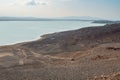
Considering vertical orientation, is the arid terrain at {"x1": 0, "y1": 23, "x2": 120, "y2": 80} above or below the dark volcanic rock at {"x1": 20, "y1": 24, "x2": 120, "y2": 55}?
above

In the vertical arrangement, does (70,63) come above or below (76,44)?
above

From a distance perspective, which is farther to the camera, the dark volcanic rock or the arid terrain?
the dark volcanic rock

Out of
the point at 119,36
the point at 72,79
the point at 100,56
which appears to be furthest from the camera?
the point at 119,36

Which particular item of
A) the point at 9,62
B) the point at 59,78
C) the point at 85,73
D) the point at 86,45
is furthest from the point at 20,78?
the point at 86,45

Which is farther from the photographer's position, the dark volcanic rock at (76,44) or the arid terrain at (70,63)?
the dark volcanic rock at (76,44)

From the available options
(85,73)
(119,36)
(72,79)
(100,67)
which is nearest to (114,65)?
(100,67)

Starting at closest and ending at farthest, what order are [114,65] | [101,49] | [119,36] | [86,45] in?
[114,65] → [101,49] → [86,45] → [119,36]

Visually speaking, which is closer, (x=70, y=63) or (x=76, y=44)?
(x=70, y=63)

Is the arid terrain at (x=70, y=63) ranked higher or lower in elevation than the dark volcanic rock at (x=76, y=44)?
higher

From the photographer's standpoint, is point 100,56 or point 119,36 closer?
point 100,56

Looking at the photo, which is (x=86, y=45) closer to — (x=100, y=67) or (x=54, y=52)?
(x=54, y=52)
